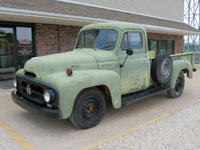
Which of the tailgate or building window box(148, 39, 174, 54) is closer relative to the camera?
the tailgate

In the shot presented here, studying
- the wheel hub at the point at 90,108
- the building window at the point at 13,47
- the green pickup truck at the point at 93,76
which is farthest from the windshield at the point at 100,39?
the building window at the point at 13,47

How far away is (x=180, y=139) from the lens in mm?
3457

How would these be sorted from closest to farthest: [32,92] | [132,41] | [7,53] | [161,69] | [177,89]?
[32,92] < [132,41] < [161,69] < [177,89] < [7,53]

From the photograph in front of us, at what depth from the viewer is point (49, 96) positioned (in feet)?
10.9

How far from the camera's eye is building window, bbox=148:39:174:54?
1567 cm

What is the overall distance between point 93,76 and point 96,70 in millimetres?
315

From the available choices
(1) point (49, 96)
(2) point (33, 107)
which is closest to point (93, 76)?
(1) point (49, 96)

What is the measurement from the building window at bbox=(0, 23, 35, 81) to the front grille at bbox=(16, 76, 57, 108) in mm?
5189

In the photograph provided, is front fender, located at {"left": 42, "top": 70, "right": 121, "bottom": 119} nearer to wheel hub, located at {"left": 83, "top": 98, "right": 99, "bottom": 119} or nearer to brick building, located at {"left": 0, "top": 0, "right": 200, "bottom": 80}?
wheel hub, located at {"left": 83, "top": 98, "right": 99, "bottom": 119}

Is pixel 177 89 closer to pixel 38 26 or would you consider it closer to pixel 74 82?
pixel 74 82

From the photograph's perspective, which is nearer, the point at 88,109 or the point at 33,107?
the point at 33,107

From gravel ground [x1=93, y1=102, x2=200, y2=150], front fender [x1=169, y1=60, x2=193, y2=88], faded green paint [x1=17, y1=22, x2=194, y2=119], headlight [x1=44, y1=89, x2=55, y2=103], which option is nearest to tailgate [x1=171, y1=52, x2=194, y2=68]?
front fender [x1=169, y1=60, x2=193, y2=88]

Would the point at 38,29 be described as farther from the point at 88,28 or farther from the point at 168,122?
the point at 168,122

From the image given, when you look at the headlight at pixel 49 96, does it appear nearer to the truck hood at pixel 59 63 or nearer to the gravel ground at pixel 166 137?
the truck hood at pixel 59 63
